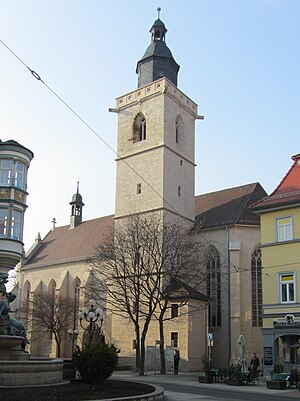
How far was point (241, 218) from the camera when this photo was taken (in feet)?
138

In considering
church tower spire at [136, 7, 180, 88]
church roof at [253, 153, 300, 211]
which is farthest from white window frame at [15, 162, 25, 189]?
church tower spire at [136, 7, 180, 88]

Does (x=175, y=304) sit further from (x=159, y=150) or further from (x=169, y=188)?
(x=159, y=150)

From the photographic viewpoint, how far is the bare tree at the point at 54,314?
49.7m

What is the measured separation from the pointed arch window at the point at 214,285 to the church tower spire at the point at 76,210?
81.5 feet

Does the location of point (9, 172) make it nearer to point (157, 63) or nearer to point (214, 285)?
point (214, 285)

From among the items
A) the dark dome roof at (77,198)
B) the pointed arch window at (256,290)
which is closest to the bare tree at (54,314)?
the dark dome roof at (77,198)

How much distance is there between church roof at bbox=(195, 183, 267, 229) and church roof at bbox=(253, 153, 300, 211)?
10607mm

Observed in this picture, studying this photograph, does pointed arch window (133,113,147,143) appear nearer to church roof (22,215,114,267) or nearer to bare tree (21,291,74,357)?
church roof (22,215,114,267)

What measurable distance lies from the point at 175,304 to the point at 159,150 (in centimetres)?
1354

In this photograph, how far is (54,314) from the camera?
164 ft

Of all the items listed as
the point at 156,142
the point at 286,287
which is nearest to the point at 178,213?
the point at 156,142

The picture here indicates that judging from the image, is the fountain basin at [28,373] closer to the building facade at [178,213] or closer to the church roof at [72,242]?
the building facade at [178,213]

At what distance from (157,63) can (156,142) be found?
7.47 meters

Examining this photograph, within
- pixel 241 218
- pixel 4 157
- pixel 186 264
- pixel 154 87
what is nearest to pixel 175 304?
pixel 186 264
